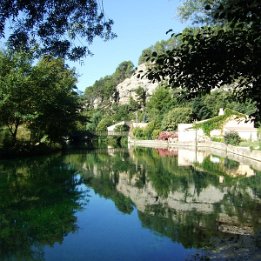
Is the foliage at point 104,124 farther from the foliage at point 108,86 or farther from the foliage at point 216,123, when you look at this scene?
the foliage at point 216,123

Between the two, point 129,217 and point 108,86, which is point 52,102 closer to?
point 129,217

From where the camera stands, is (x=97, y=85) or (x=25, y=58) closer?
(x=25, y=58)

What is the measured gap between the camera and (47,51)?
7059mm

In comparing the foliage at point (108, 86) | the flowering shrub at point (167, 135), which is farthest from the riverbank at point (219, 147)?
the foliage at point (108, 86)

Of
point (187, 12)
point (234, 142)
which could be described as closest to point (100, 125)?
point (234, 142)

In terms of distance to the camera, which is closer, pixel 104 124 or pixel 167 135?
pixel 167 135

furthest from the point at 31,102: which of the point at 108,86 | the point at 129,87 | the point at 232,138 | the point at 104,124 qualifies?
the point at 108,86

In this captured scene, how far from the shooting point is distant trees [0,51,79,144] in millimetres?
35219

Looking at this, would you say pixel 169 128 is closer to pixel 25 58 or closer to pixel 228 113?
pixel 228 113

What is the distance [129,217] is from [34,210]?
341cm

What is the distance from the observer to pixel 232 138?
1892 inches

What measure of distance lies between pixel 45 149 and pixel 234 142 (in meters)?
21.1

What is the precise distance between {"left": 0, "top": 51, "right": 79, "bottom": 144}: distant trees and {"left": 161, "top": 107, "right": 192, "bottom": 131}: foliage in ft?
94.9

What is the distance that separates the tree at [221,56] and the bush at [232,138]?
42175mm
